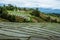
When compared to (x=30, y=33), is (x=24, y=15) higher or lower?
higher

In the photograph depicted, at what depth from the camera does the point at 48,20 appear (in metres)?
11.4

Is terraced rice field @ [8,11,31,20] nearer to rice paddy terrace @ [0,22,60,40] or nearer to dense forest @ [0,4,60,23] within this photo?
dense forest @ [0,4,60,23]

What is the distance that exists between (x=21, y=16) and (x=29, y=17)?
50cm

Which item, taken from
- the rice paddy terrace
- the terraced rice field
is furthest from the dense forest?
the rice paddy terrace

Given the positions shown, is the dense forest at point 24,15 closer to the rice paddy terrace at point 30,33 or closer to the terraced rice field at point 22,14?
the terraced rice field at point 22,14

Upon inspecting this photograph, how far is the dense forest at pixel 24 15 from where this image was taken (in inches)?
423

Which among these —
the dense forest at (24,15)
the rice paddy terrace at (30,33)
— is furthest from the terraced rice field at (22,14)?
the rice paddy terrace at (30,33)

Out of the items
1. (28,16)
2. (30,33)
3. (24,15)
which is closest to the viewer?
(30,33)

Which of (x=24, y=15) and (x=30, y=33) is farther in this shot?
(x=24, y=15)

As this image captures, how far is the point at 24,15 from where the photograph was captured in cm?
1088

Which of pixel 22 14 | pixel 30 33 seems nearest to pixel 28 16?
pixel 22 14

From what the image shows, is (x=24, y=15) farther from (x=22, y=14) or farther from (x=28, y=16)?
(x=28, y=16)

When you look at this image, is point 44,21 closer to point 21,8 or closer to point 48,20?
point 48,20

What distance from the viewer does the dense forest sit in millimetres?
10750
